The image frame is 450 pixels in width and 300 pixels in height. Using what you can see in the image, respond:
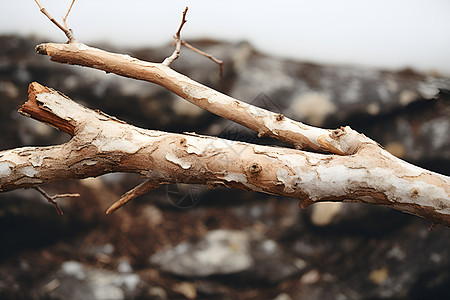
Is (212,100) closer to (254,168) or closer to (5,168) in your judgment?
(254,168)

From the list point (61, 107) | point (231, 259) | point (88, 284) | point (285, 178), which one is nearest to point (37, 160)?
point (61, 107)

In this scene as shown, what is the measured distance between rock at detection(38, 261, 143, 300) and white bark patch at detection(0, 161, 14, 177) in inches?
35.6

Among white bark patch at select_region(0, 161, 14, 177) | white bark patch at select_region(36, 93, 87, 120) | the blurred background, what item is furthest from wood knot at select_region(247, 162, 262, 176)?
the blurred background

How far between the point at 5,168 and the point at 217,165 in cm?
52

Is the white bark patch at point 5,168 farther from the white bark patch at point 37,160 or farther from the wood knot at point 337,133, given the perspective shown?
the wood knot at point 337,133

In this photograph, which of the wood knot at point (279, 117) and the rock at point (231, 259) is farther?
the rock at point (231, 259)

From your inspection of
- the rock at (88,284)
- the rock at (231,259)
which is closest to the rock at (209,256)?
the rock at (231,259)

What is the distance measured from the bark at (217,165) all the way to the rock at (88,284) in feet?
2.86

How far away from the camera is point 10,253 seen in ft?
5.71

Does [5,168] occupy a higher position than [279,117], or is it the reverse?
[279,117]

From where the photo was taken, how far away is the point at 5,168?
→ 903 mm

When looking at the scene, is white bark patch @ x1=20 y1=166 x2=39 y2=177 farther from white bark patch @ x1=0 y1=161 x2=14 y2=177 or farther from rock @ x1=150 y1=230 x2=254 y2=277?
rock @ x1=150 y1=230 x2=254 y2=277

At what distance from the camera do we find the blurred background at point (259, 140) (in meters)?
1.75

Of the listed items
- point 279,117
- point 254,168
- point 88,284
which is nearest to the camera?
point 254,168
